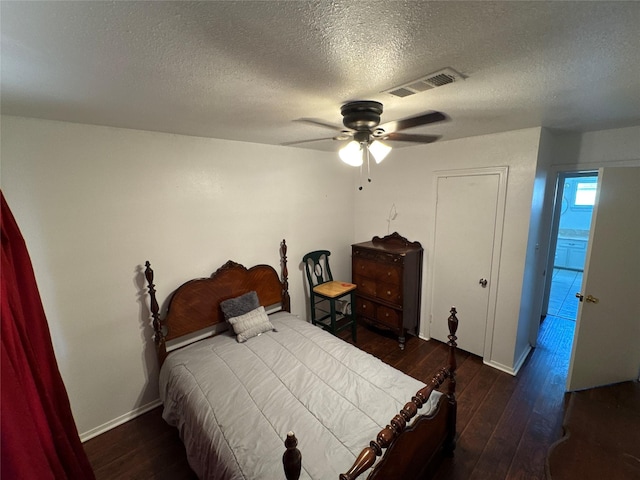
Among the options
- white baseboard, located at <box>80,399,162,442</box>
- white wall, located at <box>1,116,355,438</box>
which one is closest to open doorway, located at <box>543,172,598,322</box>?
white wall, located at <box>1,116,355,438</box>

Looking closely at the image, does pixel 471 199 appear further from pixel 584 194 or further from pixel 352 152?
pixel 584 194

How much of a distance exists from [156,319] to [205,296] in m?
0.43

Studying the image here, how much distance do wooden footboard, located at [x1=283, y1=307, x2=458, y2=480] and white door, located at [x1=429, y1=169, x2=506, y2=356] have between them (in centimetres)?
132

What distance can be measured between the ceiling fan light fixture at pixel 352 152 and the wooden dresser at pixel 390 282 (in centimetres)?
169

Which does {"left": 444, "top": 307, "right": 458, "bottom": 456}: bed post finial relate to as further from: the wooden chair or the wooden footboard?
the wooden chair

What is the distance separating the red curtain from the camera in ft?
3.09

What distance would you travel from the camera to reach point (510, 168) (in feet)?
8.28

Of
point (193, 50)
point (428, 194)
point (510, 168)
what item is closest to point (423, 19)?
point (193, 50)

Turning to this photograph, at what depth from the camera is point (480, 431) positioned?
6.87 feet

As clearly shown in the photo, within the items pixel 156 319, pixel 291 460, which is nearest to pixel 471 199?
pixel 291 460

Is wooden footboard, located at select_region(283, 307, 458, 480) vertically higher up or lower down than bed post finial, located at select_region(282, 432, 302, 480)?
lower down

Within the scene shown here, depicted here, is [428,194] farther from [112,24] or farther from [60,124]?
[60,124]

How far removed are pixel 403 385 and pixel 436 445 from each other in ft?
1.28

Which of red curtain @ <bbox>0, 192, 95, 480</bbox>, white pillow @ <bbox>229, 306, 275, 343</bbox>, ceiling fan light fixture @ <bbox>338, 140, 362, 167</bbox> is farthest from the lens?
white pillow @ <bbox>229, 306, 275, 343</bbox>
